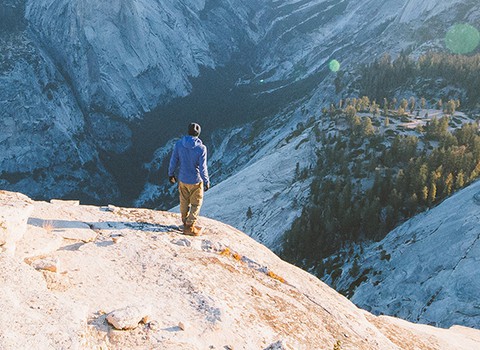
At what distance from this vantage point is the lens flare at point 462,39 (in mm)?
125000

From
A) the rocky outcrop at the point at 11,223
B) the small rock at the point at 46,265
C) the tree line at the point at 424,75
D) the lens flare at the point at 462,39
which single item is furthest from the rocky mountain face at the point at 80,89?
the small rock at the point at 46,265

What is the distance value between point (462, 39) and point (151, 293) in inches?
6232

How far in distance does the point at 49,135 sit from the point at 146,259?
183355 mm

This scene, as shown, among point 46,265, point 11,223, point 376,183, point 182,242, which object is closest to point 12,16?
point 376,183

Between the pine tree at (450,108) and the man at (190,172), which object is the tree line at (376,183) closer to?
the pine tree at (450,108)

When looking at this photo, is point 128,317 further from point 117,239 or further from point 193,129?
point 193,129

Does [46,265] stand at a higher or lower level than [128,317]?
higher

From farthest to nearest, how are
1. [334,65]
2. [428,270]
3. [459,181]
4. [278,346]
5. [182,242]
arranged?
[334,65], [459,181], [428,270], [182,242], [278,346]

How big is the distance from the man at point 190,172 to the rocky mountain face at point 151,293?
0.90 meters

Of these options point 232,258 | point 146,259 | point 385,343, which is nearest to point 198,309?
point 146,259

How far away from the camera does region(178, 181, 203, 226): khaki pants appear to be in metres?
13.5

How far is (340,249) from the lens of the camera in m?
47.6

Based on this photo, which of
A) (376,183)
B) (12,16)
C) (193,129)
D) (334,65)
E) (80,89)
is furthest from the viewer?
(334,65)

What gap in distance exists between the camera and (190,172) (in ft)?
43.7
